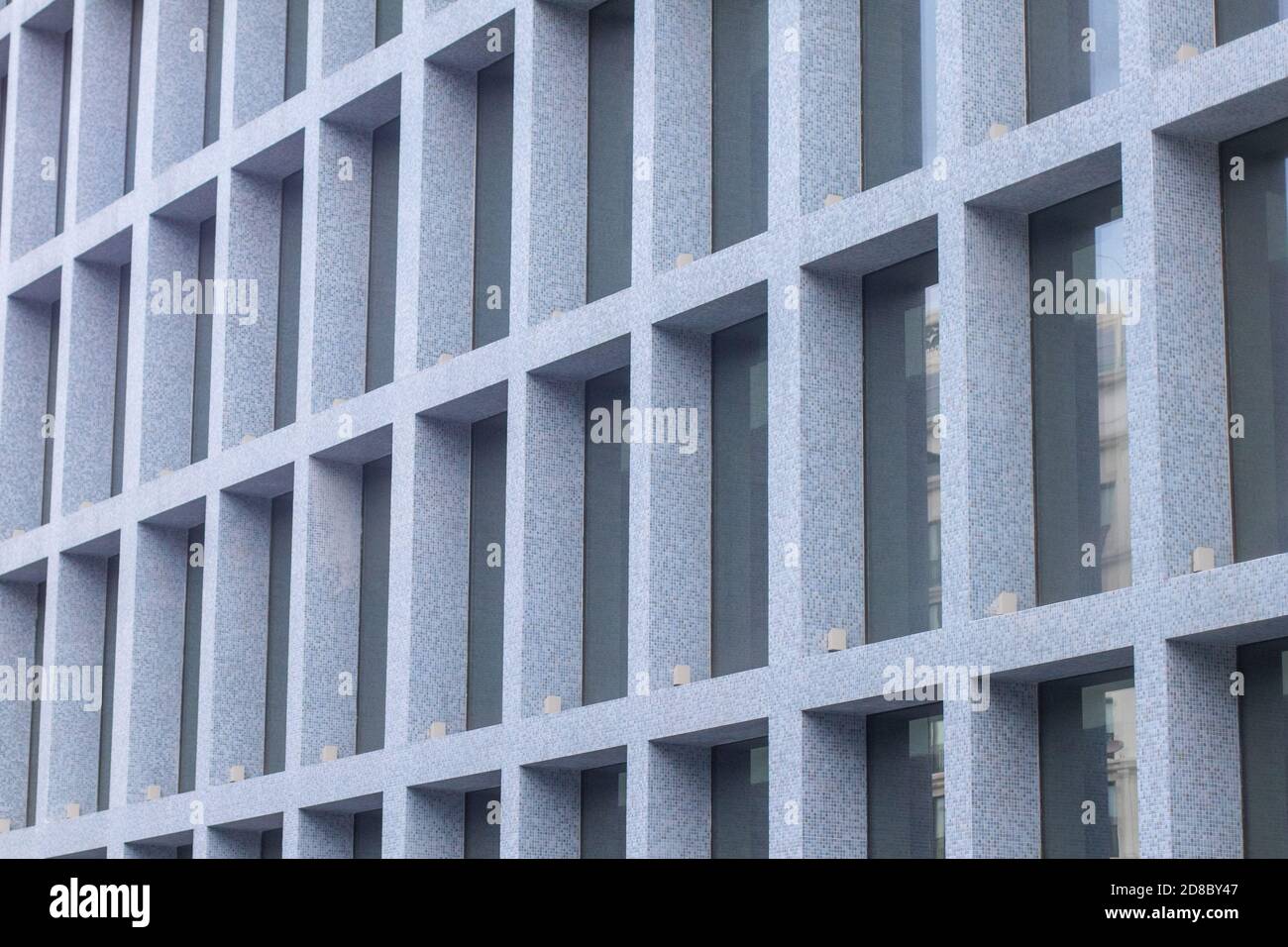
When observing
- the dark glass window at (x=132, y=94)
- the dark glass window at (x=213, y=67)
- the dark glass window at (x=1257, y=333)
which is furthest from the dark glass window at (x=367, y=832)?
the dark glass window at (x=1257, y=333)

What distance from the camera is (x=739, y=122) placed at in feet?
48.0

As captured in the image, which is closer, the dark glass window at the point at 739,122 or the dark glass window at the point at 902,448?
the dark glass window at the point at 902,448

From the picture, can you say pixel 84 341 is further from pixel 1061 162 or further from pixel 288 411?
pixel 1061 162

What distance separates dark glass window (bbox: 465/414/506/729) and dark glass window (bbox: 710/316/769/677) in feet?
7.27

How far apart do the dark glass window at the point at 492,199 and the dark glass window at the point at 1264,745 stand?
7.00 meters

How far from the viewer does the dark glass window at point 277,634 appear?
1792 cm

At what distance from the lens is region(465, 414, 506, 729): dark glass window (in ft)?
52.1

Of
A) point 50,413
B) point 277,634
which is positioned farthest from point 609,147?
point 50,413

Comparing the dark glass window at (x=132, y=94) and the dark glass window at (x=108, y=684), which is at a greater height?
the dark glass window at (x=132, y=94)

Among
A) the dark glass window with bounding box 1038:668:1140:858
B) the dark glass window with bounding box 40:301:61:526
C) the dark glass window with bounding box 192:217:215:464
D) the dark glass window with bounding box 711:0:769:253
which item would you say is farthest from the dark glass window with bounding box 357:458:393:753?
the dark glass window with bounding box 1038:668:1140:858

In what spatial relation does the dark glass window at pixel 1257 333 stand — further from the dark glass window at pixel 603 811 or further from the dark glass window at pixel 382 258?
the dark glass window at pixel 382 258

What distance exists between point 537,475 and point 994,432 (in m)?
3.98
